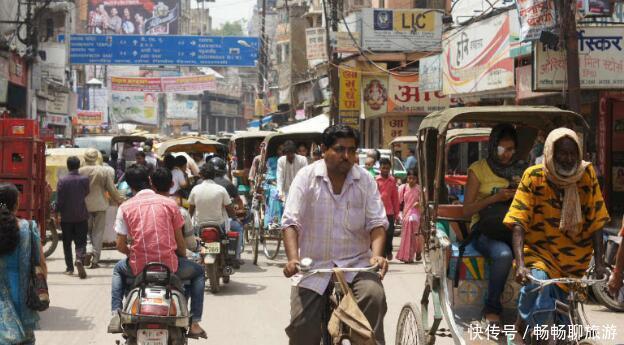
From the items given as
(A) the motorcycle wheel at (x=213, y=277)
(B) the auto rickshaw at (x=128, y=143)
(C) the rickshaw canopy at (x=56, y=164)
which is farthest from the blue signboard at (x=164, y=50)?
(A) the motorcycle wheel at (x=213, y=277)

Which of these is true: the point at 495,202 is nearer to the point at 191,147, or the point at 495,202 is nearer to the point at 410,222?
the point at 410,222

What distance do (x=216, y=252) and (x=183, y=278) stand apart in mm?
4212

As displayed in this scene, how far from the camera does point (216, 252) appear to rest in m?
11.6

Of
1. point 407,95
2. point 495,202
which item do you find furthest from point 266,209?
point 407,95

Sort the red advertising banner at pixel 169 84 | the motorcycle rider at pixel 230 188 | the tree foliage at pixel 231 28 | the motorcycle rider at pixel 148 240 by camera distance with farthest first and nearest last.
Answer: the tree foliage at pixel 231 28
the red advertising banner at pixel 169 84
the motorcycle rider at pixel 230 188
the motorcycle rider at pixel 148 240

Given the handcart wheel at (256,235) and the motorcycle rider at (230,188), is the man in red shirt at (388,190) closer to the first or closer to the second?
the handcart wheel at (256,235)

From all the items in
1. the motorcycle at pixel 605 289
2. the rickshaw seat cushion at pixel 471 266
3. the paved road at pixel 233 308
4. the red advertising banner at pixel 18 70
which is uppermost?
the red advertising banner at pixel 18 70

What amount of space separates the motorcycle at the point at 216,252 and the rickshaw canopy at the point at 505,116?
430 cm

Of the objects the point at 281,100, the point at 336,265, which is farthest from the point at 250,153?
the point at 281,100

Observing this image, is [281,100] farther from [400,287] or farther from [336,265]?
[336,265]

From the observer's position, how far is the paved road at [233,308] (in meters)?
9.19

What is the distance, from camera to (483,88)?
21.6m

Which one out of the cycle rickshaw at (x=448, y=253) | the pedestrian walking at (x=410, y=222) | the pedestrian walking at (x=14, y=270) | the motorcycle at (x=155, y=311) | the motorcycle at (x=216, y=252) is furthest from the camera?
the pedestrian walking at (x=410, y=222)

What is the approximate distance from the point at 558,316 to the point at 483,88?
A: 53.0ft
